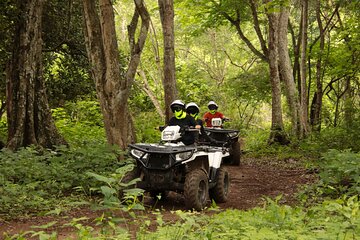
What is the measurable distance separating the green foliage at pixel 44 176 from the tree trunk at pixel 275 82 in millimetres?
8927

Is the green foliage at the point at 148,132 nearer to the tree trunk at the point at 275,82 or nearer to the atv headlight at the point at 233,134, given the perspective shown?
the tree trunk at the point at 275,82

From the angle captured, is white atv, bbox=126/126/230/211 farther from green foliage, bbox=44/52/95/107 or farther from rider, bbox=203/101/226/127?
green foliage, bbox=44/52/95/107

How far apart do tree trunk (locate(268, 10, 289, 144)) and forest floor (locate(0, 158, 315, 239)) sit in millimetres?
1799

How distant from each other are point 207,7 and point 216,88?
1260 centimetres

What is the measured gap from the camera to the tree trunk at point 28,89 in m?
12.5

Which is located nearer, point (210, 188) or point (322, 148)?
point (210, 188)

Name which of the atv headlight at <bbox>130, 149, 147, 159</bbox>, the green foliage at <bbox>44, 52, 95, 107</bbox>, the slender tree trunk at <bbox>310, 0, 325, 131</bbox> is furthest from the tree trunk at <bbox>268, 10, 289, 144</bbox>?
the atv headlight at <bbox>130, 149, 147, 159</bbox>

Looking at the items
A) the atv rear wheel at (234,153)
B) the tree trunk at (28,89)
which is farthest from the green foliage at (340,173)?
the tree trunk at (28,89)

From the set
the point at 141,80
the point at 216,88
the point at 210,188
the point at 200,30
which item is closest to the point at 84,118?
the point at 200,30

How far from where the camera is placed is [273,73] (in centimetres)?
1788

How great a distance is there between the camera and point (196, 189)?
8.38m

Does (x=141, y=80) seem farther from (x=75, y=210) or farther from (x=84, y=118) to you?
(x=75, y=210)

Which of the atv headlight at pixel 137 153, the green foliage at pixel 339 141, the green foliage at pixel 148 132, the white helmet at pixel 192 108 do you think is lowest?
the green foliage at pixel 339 141

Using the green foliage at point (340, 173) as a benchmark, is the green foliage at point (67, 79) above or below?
above
